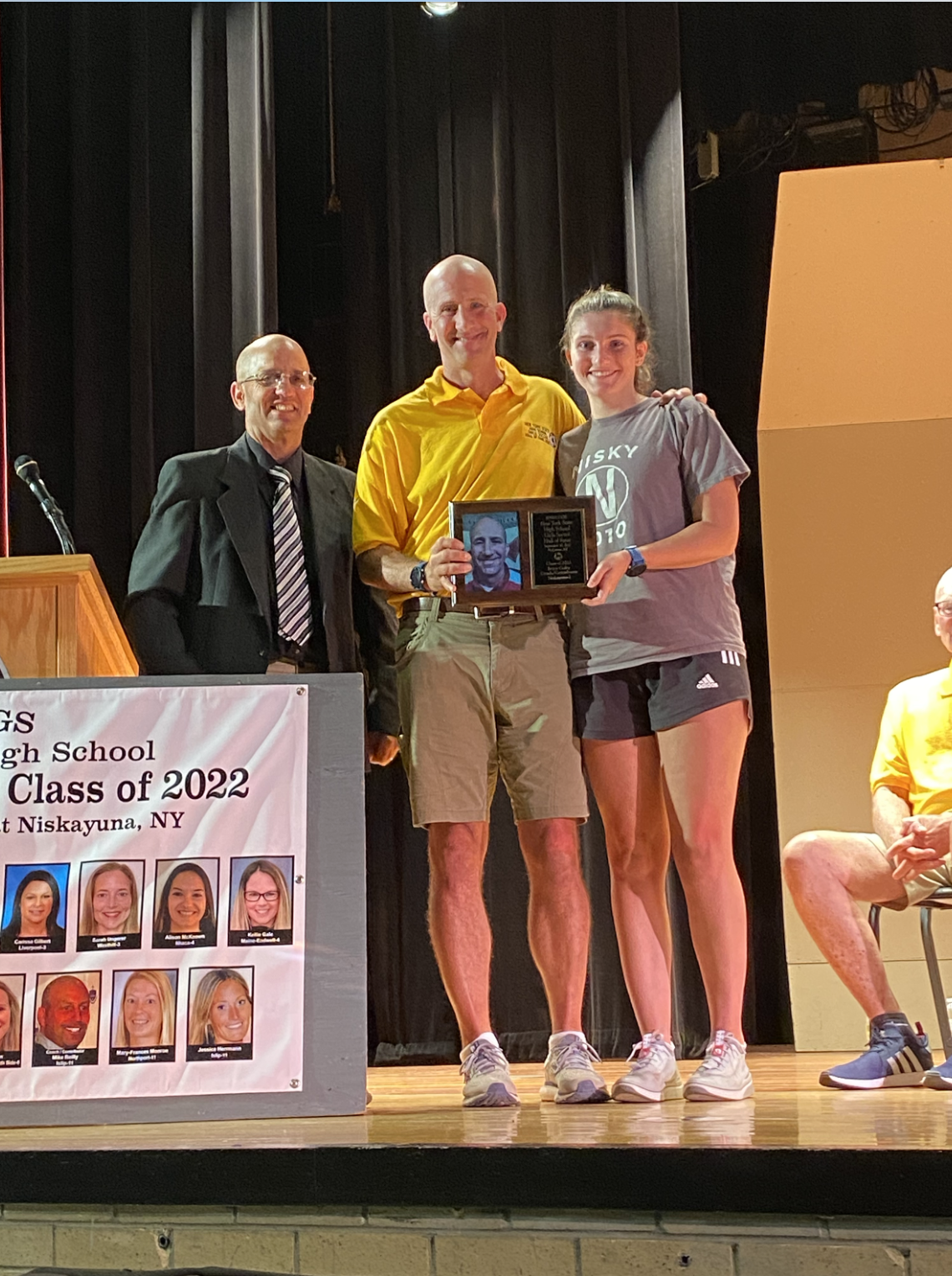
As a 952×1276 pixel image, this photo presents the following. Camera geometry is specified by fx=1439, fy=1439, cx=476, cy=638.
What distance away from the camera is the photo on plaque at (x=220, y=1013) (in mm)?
1912

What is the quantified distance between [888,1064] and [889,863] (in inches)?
15.6

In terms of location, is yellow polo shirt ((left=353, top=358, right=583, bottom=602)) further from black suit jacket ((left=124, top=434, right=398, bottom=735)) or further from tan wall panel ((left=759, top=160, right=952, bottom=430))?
tan wall panel ((left=759, top=160, right=952, bottom=430))

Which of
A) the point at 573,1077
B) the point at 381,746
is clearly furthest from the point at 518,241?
the point at 573,1077

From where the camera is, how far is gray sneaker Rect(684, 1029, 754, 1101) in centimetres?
221

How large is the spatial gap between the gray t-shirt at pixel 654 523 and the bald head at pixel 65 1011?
0.97m

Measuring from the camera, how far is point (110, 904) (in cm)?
194

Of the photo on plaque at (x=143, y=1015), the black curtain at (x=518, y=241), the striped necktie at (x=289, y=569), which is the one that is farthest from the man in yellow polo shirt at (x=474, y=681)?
the black curtain at (x=518, y=241)

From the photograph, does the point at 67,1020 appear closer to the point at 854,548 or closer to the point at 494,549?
the point at 494,549

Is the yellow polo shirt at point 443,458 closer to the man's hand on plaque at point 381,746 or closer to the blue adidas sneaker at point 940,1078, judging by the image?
→ the man's hand on plaque at point 381,746

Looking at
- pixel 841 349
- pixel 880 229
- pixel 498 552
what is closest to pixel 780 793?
pixel 841 349

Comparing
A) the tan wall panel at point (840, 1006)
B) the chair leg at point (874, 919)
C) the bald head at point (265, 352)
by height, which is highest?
the bald head at point (265, 352)

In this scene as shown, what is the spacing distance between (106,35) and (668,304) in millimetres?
2174

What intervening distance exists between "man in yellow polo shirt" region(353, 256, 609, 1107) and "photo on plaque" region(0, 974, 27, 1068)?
67cm

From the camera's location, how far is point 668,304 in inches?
168
